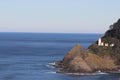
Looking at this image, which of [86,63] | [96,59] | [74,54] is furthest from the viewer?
[74,54]

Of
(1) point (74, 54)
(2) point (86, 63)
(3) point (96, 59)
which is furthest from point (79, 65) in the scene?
(1) point (74, 54)

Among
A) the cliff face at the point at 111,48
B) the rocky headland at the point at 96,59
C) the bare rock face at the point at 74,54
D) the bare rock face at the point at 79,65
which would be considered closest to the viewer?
the bare rock face at the point at 79,65

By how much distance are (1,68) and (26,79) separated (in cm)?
2182

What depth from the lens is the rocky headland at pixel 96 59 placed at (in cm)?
10344

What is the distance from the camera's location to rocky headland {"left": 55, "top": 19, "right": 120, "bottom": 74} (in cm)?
10344

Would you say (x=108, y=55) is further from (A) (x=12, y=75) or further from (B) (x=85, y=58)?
(A) (x=12, y=75)

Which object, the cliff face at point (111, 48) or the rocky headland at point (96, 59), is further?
the cliff face at point (111, 48)

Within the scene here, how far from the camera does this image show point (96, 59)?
347ft

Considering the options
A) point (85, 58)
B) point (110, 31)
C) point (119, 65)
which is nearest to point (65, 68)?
point (85, 58)

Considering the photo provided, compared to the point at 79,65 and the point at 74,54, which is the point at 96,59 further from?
the point at 74,54

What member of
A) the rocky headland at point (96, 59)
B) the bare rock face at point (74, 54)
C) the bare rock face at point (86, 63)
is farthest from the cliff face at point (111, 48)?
the bare rock face at point (74, 54)

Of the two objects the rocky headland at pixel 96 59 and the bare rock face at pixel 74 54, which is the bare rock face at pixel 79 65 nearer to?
the rocky headland at pixel 96 59

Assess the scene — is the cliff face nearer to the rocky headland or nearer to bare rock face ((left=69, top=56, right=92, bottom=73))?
the rocky headland

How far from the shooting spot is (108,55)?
110m
